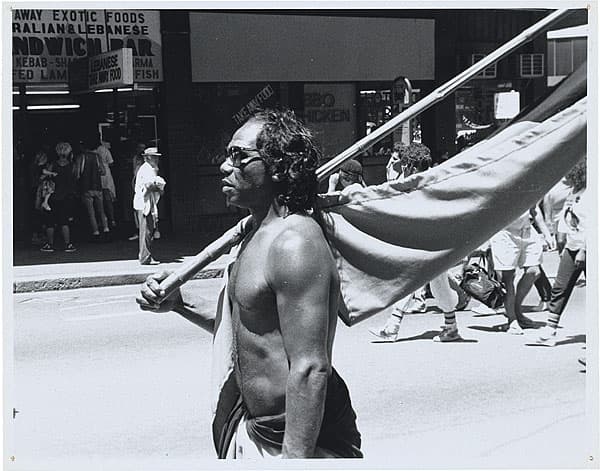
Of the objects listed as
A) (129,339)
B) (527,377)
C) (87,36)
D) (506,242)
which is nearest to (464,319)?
(506,242)

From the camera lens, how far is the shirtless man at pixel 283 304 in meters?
2.92

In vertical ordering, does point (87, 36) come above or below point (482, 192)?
above

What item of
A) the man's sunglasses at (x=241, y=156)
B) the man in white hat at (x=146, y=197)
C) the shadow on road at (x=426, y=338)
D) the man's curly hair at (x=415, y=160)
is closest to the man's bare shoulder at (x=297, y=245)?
the man's sunglasses at (x=241, y=156)

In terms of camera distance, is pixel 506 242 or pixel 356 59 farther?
pixel 356 59

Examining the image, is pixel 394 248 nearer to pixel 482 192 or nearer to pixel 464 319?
pixel 482 192

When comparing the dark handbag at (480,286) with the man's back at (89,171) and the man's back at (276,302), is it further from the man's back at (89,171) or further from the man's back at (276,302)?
the man's back at (89,171)

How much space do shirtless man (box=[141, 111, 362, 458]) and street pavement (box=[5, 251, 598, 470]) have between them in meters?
0.88

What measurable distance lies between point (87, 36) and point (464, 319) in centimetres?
940

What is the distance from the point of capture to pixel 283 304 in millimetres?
2951

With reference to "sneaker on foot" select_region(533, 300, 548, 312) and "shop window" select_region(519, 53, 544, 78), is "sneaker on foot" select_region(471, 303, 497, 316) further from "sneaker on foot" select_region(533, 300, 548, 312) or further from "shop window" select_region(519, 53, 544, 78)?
"shop window" select_region(519, 53, 544, 78)

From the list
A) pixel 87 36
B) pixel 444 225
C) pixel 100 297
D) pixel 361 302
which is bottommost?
pixel 100 297

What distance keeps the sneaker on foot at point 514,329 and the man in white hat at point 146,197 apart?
6.55 metres

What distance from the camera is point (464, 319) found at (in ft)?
34.7

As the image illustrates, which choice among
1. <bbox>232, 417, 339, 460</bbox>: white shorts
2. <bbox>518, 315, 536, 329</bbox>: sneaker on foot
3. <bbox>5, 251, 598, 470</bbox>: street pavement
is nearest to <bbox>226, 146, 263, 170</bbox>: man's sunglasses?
<bbox>232, 417, 339, 460</bbox>: white shorts
